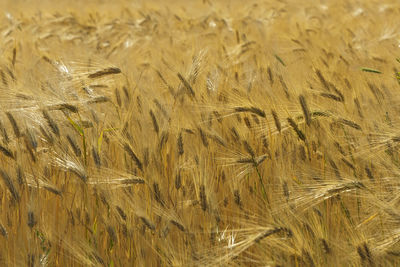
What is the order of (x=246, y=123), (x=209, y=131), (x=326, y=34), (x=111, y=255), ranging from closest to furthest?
(x=111, y=255) → (x=209, y=131) → (x=246, y=123) → (x=326, y=34)

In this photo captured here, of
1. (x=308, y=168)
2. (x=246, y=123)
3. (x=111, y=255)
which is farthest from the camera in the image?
(x=246, y=123)

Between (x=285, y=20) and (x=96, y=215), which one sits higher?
(x=285, y=20)

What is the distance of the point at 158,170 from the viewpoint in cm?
179

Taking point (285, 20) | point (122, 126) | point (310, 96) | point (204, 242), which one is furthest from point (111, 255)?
point (285, 20)

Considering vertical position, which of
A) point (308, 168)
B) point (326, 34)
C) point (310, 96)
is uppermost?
point (326, 34)

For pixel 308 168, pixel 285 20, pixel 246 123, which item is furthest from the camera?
pixel 285 20

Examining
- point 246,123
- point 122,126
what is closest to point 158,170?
point 122,126

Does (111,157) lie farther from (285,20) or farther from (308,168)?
(285,20)

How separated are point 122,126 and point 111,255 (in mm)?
469

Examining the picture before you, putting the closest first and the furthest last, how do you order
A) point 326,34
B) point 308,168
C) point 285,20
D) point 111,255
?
1. point 111,255
2. point 308,168
3. point 326,34
4. point 285,20

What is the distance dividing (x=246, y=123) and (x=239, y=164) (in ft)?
0.85

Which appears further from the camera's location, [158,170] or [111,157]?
[111,157]

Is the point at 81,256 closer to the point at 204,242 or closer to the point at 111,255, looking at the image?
the point at 111,255

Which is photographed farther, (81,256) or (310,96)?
(310,96)
